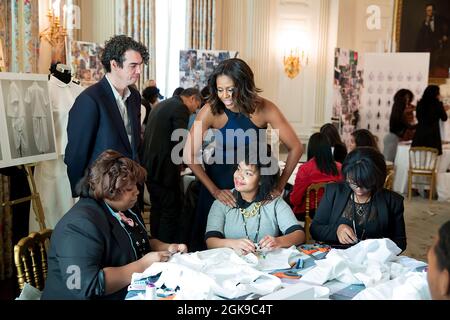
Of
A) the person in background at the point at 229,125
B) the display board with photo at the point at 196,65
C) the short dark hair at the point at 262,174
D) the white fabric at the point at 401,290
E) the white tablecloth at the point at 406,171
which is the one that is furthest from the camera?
the white tablecloth at the point at 406,171

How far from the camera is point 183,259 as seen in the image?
6.97ft

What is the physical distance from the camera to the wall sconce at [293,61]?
8.63m

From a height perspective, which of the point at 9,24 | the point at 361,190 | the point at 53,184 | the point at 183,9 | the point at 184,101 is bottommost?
the point at 53,184

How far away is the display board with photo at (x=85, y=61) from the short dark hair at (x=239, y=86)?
305 centimetres

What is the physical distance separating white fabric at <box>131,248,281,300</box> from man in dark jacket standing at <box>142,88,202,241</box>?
2.45 m

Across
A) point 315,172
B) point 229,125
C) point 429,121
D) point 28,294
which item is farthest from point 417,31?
point 28,294

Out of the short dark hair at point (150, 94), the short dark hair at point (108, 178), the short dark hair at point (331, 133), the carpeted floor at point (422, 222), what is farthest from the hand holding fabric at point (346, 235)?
the short dark hair at point (150, 94)

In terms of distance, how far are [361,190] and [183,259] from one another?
112 centimetres

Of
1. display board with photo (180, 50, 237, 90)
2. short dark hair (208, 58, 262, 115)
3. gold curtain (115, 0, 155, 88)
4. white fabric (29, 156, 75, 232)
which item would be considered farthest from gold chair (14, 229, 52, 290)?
display board with photo (180, 50, 237, 90)

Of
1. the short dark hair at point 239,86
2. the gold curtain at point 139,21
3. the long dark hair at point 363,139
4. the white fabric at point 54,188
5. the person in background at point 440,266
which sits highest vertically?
the gold curtain at point 139,21

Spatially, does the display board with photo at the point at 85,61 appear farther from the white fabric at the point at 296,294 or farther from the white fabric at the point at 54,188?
the white fabric at the point at 296,294

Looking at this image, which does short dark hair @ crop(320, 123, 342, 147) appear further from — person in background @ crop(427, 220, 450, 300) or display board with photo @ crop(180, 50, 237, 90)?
person in background @ crop(427, 220, 450, 300)

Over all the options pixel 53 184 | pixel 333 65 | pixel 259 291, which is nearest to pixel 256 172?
pixel 259 291
